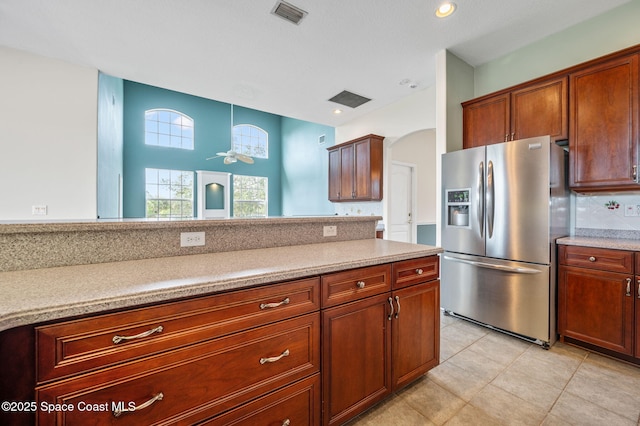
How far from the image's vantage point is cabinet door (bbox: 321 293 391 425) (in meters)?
1.30

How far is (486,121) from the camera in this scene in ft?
9.68

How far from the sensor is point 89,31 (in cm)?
267

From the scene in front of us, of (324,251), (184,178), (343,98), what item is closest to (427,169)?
(343,98)

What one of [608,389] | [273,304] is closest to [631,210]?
[608,389]

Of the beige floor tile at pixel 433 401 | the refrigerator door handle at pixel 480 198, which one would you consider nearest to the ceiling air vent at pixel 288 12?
the refrigerator door handle at pixel 480 198

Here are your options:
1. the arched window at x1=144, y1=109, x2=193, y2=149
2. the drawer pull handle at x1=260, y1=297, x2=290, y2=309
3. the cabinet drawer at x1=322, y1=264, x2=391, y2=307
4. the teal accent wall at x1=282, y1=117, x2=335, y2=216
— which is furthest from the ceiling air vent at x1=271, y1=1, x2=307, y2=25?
the arched window at x1=144, y1=109, x2=193, y2=149

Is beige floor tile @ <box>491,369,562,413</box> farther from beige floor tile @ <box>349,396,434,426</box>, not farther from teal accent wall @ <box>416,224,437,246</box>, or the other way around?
teal accent wall @ <box>416,224,437,246</box>

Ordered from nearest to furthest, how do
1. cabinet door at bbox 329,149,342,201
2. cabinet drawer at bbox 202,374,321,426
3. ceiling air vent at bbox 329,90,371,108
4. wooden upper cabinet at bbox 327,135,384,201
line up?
cabinet drawer at bbox 202,374,321,426
ceiling air vent at bbox 329,90,371,108
wooden upper cabinet at bbox 327,135,384,201
cabinet door at bbox 329,149,342,201

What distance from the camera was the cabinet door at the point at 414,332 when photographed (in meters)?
1.58

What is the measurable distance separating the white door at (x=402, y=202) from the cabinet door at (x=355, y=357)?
3.93 m

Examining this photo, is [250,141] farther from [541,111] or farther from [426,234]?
[541,111]

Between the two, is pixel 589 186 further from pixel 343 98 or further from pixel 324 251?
pixel 343 98

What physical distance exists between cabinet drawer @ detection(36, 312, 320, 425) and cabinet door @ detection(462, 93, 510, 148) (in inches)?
112

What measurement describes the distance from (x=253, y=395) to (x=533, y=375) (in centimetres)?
205
